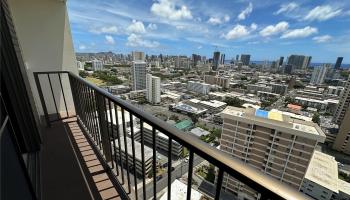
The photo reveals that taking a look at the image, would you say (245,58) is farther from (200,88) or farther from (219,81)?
(200,88)

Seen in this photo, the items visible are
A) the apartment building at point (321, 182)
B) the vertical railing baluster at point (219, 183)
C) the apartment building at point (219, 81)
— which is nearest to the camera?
the vertical railing baluster at point (219, 183)

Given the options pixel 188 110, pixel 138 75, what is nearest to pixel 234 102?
pixel 188 110

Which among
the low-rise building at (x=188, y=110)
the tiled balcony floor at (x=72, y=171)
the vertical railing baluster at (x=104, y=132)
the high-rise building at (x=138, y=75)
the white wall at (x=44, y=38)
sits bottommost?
the low-rise building at (x=188, y=110)

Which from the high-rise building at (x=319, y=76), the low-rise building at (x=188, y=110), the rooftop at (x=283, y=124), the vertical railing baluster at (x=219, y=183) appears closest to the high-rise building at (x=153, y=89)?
the low-rise building at (x=188, y=110)

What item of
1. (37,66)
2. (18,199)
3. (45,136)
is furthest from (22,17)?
(18,199)

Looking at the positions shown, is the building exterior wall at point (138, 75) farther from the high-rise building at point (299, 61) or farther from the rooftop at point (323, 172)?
the high-rise building at point (299, 61)

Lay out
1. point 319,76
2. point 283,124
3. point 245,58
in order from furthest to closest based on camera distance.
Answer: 1. point 245,58
2. point 319,76
3. point 283,124

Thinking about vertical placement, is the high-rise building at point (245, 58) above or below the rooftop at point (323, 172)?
above
